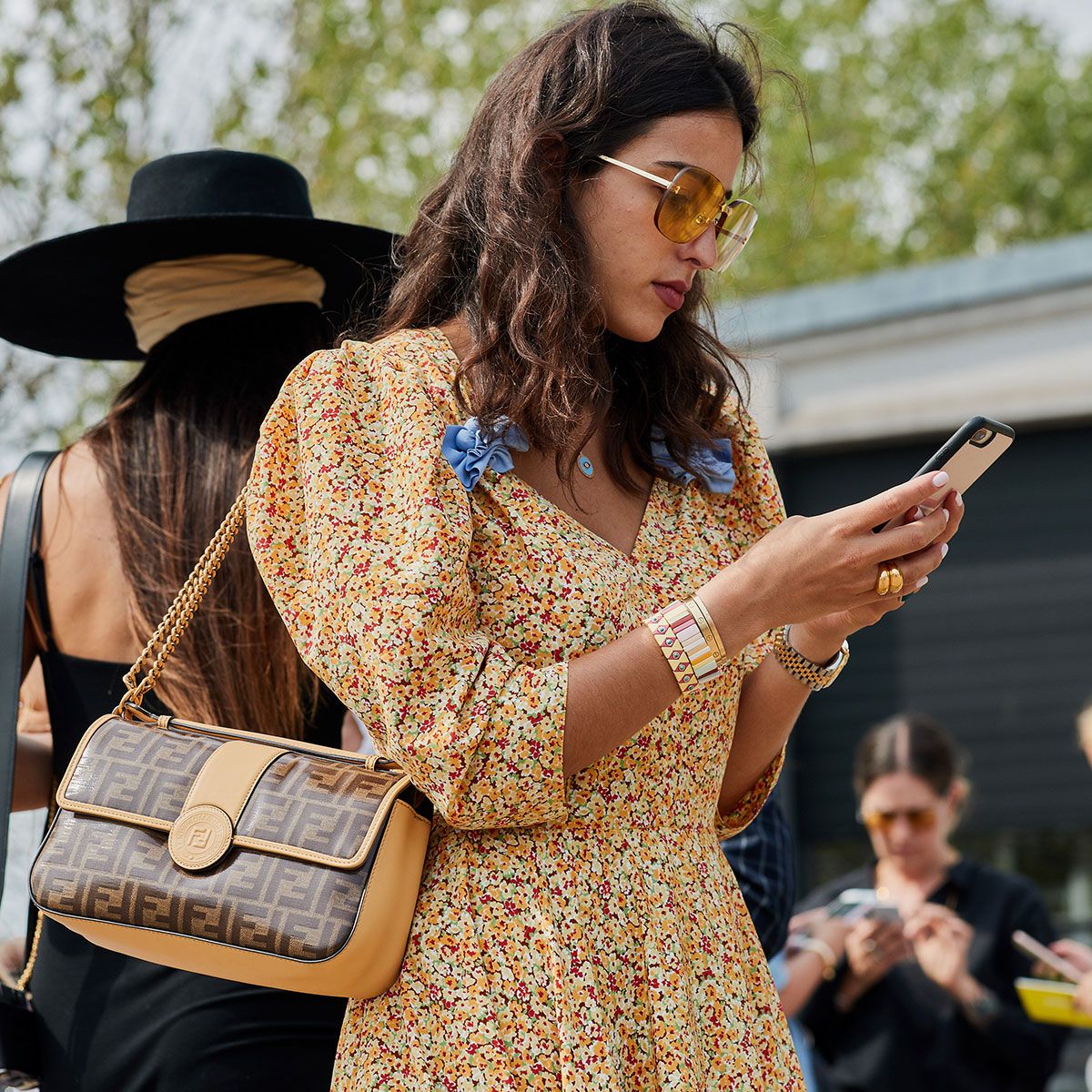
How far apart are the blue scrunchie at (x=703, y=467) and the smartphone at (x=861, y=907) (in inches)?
143

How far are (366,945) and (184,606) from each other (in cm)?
56

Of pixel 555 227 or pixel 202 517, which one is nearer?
pixel 555 227

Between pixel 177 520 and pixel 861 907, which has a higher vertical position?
pixel 861 907

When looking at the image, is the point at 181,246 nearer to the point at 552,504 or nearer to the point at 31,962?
the point at 552,504

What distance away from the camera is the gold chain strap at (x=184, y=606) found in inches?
79.7

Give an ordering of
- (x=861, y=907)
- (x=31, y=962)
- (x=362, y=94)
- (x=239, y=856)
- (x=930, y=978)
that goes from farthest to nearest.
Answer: (x=362, y=94) < (x=861, y=907) < (x=930, y=978) < (x=31, y=962) < (x=239, y=856)

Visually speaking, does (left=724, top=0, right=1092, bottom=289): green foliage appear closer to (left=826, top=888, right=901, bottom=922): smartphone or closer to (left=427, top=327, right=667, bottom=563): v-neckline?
(left=826, top=888, right=901, bottom=922): smartphone

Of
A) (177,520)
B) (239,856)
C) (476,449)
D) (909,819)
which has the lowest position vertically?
(239,856)

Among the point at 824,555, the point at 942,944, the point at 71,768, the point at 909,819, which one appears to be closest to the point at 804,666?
the point at 824,555

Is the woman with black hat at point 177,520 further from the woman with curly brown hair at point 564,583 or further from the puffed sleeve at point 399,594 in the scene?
the puffed sleeve at point 399,594

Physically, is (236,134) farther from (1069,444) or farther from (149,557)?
(149,557)

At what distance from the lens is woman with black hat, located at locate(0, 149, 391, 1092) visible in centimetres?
210

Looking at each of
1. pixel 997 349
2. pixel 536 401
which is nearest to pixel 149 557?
pixel 536 401

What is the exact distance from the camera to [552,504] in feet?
6.28
